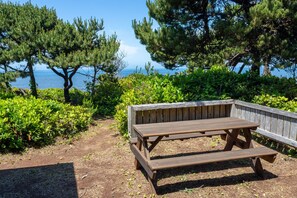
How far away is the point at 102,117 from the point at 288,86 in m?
Answer: 6.87

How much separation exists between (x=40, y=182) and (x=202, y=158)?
299 cm

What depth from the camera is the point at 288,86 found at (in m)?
7.64

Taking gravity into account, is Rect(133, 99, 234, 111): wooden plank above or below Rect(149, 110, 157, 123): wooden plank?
above

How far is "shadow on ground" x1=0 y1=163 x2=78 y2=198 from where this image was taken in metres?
4.24

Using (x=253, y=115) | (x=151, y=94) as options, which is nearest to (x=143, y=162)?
(x=151, y=94)

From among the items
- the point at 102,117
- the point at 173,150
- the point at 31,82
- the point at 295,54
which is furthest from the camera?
the point at 31,82

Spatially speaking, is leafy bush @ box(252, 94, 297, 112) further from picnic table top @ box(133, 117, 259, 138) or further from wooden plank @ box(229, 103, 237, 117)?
picnic table top @ box(133, 117, 259, 138)

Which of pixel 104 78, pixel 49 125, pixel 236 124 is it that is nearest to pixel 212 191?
pixel 236 124

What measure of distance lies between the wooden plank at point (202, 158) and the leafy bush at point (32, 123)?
3.78m

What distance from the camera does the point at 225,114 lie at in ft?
23.6

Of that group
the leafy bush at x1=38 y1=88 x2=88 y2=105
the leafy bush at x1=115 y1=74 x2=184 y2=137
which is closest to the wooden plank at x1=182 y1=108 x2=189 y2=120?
the leafy bush at x1=115 y1=74 x2=184 y2=137

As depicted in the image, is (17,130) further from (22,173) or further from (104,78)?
(104,78)

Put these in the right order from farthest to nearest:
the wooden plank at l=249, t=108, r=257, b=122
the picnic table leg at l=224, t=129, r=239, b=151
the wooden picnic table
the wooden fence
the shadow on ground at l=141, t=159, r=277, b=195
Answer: the wooden plank at l=249, t=108, r=257, b=122 → the wooden fence → the picnic table leg at l=224, t=129, r=239, b=151 → the shadow on ground at l=141, t=159, r=277, b=195 → the wooden picnic table

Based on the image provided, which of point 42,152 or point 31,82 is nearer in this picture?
point 42,152
